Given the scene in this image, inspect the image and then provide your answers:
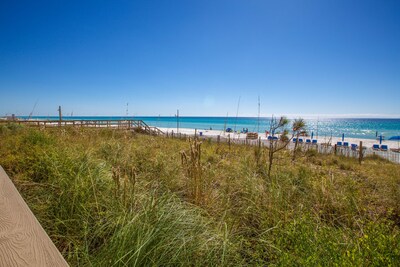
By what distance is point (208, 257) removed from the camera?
1521 mm

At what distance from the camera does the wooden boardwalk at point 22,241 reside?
2.22ft

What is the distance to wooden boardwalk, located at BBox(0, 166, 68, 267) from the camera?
68 cm

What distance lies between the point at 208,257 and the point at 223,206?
1.05m

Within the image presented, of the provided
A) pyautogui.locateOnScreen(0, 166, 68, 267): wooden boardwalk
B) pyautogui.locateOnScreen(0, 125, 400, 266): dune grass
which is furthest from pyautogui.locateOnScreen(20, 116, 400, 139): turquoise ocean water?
pyautogui.locateOnScreen(0, 166, 68, 267): wooden boardwalk

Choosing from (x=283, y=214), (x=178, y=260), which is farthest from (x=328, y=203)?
(x=178, y=260)

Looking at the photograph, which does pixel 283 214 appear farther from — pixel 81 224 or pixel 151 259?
pixel 81 224

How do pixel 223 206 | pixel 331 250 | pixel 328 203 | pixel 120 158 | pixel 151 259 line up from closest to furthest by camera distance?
pixel 151 259, pixel 331 250, pixel 223 206, pixel 328 203, pixel 120 158

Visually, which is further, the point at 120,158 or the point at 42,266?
the point at 120,158

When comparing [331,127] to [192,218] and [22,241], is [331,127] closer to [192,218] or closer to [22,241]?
[192,218]

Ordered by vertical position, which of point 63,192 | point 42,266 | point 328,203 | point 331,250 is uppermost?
point 42,266

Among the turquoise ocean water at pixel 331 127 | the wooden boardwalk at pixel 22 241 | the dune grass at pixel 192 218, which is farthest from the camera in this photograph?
the turquoise ocean water at pixel 331 127

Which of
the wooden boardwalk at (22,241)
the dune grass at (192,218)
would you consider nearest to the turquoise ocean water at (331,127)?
the dune grass at (192,218)

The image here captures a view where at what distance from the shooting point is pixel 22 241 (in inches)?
30.0

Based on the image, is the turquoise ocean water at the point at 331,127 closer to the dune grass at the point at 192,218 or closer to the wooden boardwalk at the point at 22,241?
the dune grass at the point at 192,218
